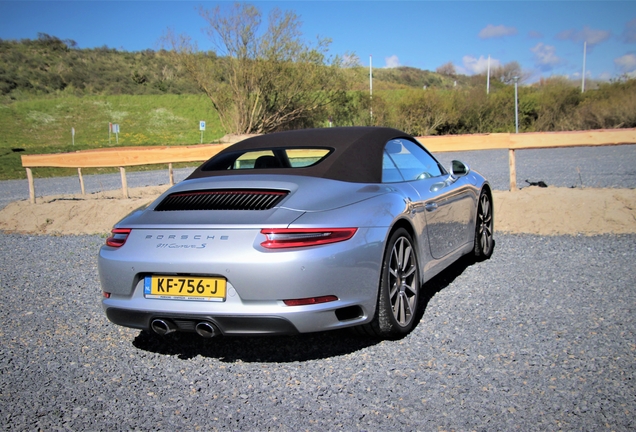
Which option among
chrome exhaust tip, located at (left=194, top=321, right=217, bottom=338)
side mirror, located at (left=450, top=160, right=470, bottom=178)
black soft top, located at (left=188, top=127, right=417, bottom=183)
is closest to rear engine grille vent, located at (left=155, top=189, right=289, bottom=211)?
black soft top, located at (left=188, top=127, right=417, bottom=183)

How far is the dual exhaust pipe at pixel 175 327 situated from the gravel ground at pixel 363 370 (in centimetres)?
30

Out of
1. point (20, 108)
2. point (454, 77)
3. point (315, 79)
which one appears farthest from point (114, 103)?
point (454, 77)

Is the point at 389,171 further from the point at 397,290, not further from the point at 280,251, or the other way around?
the point at 280,251

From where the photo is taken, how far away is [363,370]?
11.3 feet

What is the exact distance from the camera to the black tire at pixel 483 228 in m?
5.97

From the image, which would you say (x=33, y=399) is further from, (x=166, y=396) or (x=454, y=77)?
(x=454, y=77)

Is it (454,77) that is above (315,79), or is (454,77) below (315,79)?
above

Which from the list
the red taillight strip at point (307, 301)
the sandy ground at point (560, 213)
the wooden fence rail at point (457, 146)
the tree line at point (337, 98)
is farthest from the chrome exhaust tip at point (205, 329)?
the tree line at point (337, 98)

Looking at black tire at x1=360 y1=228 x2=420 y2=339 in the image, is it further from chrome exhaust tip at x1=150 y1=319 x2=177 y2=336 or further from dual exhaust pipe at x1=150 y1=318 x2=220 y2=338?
chrome exhaust tip at x1=150 y1=319 x2=177 y2=336

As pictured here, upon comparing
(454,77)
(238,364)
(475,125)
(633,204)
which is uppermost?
(454,77)

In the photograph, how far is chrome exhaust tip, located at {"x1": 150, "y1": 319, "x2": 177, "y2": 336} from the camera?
339 cm

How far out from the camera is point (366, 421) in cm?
277

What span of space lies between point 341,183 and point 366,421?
1579 mm

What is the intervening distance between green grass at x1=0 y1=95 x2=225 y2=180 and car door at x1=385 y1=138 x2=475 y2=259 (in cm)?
3760
